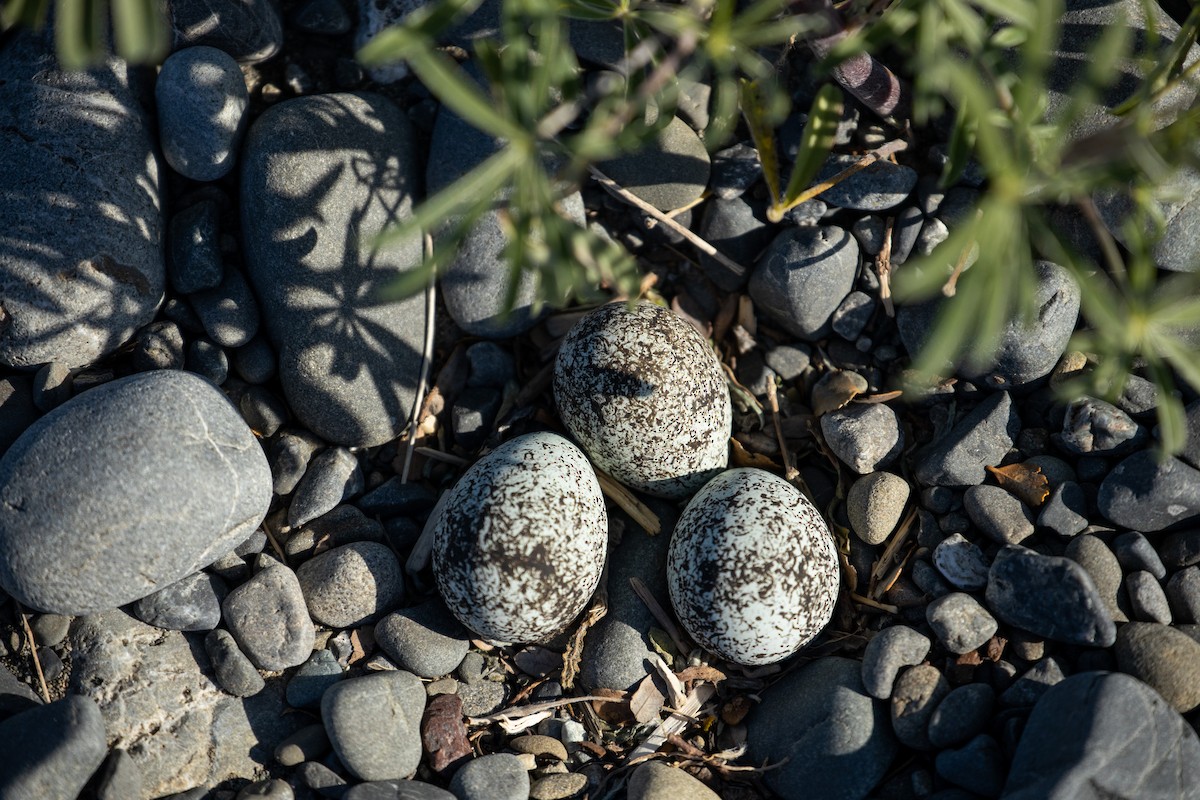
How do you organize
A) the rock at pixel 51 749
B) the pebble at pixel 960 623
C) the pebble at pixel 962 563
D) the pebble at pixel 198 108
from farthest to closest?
the pebble at pixel 198 108 < the pebble at pixel 962 563 < the pebble at pixel 960 623 < the rock at pixel 51 749

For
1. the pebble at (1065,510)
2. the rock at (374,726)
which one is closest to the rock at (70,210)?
the rock at (374,726)

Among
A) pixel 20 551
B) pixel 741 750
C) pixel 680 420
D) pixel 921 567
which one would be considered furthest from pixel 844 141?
pixel 20 551

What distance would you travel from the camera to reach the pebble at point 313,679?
256cm

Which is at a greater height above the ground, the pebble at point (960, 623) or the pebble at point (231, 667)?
the pebble at point (960, 623)

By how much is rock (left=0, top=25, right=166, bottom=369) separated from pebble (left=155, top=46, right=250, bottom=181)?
103 mm

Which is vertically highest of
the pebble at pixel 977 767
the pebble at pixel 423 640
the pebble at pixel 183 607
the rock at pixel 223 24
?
the rock at pixel 223 24

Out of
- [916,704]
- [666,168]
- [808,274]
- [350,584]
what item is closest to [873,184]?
[808,274]

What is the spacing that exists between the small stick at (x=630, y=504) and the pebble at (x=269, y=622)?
1012 mm

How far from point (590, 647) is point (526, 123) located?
64.2 inches

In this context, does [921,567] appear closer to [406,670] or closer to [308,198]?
[406,670]

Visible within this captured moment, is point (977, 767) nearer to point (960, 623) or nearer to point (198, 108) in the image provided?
point (960, 623)

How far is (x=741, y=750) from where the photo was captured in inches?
100

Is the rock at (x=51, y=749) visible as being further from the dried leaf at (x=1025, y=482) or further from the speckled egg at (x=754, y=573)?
the dried leaf at (x=1025, y=482)

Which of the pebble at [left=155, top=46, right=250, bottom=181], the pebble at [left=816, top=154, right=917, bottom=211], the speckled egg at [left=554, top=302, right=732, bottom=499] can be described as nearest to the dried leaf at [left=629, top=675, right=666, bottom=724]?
the speckled egg at [left=554, top=302, right=732, bottom=499]
